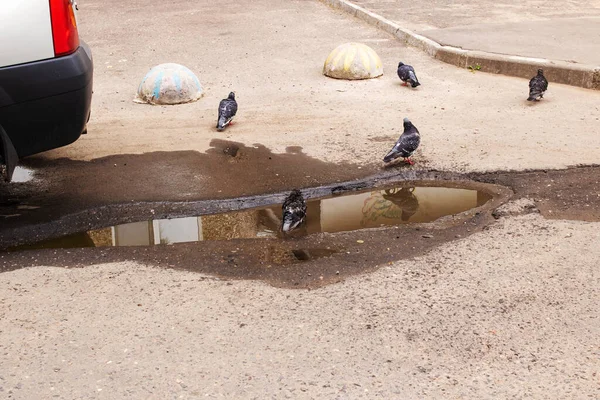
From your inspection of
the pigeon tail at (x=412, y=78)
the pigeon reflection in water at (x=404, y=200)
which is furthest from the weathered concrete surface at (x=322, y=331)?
the pigeon tail at (x=412, y=78)

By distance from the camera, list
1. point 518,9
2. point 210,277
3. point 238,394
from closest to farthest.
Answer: point 238,394
point 210,277
point 518,9

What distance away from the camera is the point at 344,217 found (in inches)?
242

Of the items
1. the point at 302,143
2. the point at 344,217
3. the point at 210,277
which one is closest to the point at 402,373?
the point at 210,277

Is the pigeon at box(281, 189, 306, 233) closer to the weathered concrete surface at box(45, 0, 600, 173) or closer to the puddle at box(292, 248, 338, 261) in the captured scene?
the puddle at box(292, 248, 338, 261)

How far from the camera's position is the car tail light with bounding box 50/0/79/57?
529cm

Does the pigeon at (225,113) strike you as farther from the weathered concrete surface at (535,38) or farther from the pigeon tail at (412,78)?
the weathered concrete surface at (535,38)

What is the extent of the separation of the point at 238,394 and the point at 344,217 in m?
2.57

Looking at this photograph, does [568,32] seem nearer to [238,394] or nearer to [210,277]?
[210,277]

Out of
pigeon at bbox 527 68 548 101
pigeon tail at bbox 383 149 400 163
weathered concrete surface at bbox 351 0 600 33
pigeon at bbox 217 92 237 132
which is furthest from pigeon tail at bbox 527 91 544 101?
weathered concrete surface at bbox 351 0 600 33

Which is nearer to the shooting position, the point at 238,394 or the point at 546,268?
the point at 238,394

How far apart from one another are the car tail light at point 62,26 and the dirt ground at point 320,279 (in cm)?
141

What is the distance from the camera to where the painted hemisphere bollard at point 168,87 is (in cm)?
950

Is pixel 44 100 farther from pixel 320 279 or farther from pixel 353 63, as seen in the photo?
pixel 353 63

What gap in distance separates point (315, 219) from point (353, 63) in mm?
4831
